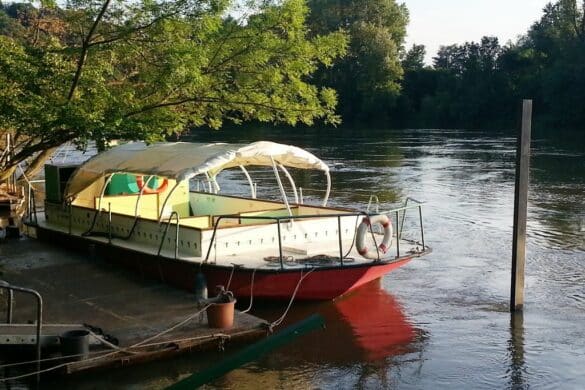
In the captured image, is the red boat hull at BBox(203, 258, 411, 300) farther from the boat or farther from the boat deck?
the boat deck

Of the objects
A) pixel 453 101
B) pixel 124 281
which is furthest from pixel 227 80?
pixel 453 101

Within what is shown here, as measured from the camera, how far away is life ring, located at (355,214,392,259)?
13.1 m

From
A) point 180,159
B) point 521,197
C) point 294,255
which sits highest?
point 180,159

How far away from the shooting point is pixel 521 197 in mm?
13062

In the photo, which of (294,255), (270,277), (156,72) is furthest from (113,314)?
(156,72)

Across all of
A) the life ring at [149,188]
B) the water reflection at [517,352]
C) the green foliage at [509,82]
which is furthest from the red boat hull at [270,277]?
the green foliage at [509,82]

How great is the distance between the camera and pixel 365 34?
8538 cm

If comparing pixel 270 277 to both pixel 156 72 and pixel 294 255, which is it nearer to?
pixel 294 255

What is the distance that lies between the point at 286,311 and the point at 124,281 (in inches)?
129

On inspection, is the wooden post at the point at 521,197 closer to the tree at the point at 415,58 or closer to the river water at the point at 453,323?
the river water at the point at 453,323

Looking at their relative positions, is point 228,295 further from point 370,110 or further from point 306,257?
point 370,110

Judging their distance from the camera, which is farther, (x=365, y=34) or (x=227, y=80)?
(x=365, y=34)

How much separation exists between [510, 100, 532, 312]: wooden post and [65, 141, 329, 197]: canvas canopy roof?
4.20m

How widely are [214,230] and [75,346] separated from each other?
3.77 meters
